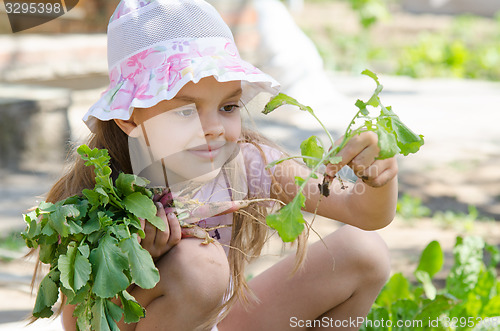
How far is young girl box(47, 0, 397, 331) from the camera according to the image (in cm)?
173

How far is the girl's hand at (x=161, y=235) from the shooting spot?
5.59 ft

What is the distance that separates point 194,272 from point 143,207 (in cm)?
23

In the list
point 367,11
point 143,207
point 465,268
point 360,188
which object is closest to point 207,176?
point 143,207

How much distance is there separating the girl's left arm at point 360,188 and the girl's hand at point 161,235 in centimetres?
39

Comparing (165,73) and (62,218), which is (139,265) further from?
(165,73)

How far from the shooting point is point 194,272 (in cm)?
173

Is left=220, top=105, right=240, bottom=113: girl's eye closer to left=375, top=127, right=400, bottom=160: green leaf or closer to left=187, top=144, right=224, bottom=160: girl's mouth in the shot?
left=187, top=144, right=224, bottom=160: girl's mouth

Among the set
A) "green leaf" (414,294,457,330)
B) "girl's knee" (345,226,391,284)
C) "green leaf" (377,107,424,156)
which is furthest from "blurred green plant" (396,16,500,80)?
"green leaf" (377,107,424,156)

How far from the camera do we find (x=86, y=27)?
5.79 meters

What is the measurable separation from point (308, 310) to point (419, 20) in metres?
10.7

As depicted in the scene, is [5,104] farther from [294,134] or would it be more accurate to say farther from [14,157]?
[294,134]

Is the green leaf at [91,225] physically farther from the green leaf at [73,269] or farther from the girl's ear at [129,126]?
the girl's ear at [129,126]

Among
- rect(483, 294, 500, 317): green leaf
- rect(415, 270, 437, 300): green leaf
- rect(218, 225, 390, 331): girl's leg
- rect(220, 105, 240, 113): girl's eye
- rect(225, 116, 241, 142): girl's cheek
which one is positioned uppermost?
rect(220, 105, 240, 113): girl's eye

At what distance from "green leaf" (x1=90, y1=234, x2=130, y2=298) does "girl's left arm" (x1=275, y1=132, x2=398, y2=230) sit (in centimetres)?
51
